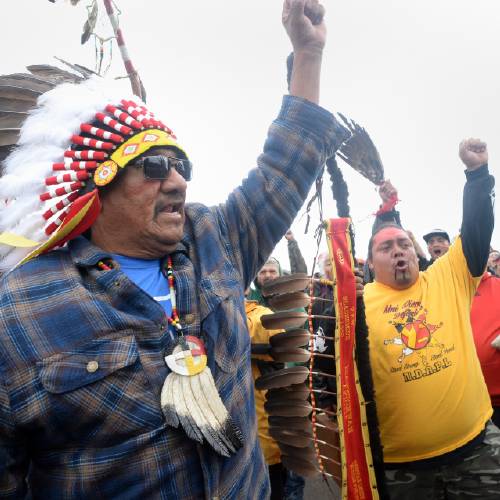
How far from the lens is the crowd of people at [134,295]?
119cm

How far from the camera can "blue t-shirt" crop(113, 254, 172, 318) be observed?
145 centimetres

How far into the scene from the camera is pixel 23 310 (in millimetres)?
1271

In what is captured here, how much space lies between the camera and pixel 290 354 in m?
2.18

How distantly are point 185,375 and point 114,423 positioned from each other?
23 centimetres

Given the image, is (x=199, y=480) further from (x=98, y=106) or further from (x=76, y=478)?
(x=98, y=106)

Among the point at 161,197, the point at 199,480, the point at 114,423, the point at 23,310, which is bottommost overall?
the point at 199,480

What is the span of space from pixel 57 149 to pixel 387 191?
8.50 ft

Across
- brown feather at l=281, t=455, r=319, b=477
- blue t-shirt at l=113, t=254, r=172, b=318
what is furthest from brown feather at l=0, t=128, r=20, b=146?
brown feather at l=281, t=455, r=319, b=477

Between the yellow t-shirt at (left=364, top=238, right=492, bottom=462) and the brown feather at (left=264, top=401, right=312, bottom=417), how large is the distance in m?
0.84

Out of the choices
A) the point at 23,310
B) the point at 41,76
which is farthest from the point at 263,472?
the point at 41,76

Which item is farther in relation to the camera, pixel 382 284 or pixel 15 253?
pixel 382 284

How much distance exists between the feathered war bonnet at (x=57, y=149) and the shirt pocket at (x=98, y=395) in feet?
1.54

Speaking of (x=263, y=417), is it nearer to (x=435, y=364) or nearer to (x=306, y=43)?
(x=435, y=364)

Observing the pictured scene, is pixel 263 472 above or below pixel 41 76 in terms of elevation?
below
